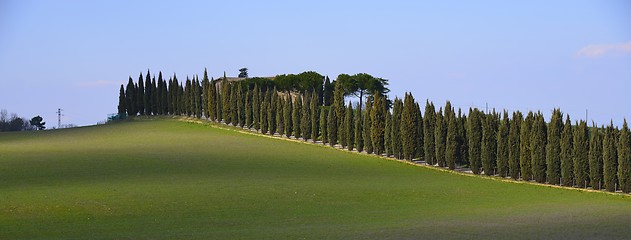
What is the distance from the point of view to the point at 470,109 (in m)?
54.8

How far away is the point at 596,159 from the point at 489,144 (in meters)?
7.86

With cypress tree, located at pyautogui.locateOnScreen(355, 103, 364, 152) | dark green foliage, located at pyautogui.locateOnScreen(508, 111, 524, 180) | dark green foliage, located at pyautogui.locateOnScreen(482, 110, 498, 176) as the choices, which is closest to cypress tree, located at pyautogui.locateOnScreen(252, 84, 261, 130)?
cypress tree, located at pyautogui.locateOnScreen(355, 103, 364, 152)

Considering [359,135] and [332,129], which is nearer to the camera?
[359,135]

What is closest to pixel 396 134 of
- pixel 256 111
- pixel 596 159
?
pixel 596 159

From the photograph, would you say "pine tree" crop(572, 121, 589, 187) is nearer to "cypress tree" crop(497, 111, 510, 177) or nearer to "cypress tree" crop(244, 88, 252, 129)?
"cypress tree" crop(497, 111, 510, 177)

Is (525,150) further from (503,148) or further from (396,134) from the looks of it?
(396,134)

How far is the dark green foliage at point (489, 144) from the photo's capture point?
174 ft

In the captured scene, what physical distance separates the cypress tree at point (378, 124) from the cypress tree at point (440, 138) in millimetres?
5936

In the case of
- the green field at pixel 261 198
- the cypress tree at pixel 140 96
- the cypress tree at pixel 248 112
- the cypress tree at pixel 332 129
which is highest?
the cypress tree at pixel 140 96

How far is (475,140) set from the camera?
54375 millimetres

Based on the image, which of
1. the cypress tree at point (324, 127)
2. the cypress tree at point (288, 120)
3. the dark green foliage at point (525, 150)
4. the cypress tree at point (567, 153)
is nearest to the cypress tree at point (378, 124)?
the cypress tree at point (324, 127)

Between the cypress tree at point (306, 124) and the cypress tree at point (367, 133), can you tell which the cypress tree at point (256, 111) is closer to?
the cypress tree at point (306, 124)

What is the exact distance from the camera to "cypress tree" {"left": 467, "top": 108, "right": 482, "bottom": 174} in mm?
53812

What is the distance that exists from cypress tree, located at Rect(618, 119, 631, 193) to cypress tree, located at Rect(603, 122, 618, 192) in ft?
1.44
